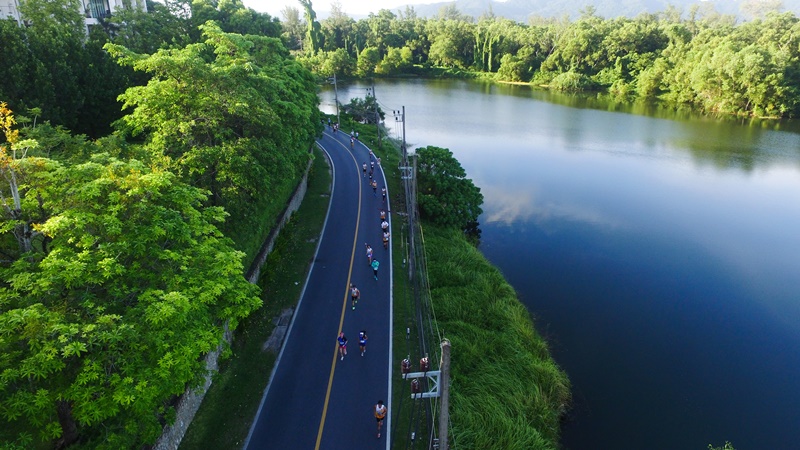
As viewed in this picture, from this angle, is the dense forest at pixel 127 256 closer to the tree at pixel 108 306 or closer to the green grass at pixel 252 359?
the tree at pixel 108 306

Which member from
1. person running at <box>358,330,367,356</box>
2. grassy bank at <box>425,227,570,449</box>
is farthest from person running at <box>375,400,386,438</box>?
person running at <box>358,330,367,356</box>

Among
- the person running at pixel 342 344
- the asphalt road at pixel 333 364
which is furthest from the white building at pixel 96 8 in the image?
the person running at pixel 342 344

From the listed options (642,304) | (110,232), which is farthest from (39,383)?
(642,304)

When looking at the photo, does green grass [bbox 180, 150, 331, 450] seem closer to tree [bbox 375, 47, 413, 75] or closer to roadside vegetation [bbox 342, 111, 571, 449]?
roadside vegetation [bbox 342, 111, 571, 449]

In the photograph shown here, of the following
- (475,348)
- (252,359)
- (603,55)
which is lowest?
(475,348)

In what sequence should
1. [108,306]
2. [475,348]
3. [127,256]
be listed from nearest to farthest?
[108,306]
[127,256]
[475,348]

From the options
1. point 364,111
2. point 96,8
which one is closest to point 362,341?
point 96,8

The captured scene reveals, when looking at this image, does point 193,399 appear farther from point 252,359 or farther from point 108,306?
point 108,306
